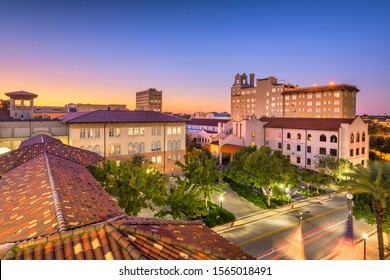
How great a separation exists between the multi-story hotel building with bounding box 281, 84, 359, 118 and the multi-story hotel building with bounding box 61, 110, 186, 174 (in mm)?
57543

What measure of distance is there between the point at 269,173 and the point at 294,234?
6898 mm

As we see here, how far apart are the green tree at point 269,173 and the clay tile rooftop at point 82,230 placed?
19861mm

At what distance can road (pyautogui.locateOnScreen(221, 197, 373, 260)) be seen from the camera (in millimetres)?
18469

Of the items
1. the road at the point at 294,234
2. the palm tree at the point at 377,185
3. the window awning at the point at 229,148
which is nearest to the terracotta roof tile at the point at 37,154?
the road at the point at 294,234

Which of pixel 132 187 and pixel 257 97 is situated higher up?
pixel 257 97

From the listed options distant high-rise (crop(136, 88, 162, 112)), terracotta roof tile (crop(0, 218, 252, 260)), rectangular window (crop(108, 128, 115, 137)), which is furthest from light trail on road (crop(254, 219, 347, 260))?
distant high-rise (crop(136, 88, 162, 112))

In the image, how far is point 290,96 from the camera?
309ft

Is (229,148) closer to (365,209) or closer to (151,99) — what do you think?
(365,209)

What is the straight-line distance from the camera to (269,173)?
88.3 ft

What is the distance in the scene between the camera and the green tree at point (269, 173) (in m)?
27.0

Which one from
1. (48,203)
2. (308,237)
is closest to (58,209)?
(48,203)

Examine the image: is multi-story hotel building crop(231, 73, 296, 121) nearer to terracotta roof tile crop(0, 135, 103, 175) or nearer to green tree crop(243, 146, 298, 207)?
green tree crop(243, 146, 298, 207)
